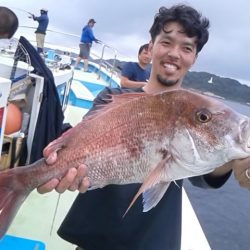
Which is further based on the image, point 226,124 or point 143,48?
point 143,48

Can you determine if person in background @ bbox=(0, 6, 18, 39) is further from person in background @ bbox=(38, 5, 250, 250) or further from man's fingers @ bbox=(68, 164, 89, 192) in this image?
man's fingers @ bbox=(68, 164, 89, 192)

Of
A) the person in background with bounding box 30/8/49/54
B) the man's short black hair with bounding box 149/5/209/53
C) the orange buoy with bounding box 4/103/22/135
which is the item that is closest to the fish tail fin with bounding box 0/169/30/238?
the man's short black hair with bounding box 149/5/209/53

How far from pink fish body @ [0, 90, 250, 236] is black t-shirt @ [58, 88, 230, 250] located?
0.37m

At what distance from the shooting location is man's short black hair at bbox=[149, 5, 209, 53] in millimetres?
2207

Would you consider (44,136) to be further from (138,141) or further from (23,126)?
(138,141)

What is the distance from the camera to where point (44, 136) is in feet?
13.9

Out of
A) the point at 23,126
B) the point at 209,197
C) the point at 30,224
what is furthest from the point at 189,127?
the point at 209,197

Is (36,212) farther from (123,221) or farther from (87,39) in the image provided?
(87,39)

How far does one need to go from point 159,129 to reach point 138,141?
0.10 m

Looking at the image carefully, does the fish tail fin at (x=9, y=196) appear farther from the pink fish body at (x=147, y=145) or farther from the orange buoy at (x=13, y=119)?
the orange buoy at (x=13, y=119)

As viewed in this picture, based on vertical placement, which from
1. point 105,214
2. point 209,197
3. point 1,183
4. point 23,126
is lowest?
point 209,197

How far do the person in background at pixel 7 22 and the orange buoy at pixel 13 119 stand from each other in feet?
2.32

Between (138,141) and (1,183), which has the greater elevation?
(138,141)

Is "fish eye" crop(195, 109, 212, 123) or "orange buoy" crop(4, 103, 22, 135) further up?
"fish eye" crop(195, 109, 212, 123)
